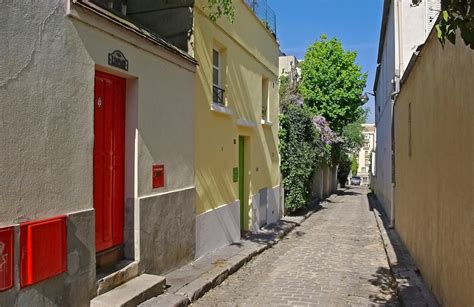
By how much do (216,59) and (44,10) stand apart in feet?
17.4

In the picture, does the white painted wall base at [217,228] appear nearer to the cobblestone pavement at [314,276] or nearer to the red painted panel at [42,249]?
the cobblestone pavement at [314,276]

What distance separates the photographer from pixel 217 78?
913 centimetres

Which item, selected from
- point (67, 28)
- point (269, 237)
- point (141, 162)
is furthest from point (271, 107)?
point (67, 28)

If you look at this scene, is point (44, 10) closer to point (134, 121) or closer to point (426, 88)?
point (134, 121)

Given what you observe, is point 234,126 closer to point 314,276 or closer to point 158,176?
point 158,176

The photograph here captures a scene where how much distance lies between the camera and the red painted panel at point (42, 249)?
3.79 m

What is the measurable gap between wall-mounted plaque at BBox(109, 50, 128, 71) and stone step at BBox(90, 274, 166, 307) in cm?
276

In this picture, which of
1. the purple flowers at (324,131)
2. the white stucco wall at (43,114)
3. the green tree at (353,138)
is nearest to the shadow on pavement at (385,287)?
the white stucco wall at (43,114)

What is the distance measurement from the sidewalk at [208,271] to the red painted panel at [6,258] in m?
1.85

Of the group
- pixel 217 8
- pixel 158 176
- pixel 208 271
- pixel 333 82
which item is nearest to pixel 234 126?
pixel 217 8

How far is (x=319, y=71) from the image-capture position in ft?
91.4

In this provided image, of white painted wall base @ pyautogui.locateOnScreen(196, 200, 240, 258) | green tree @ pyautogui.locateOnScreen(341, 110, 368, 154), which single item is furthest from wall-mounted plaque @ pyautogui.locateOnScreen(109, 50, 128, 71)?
green tree @ pyautogui.locateOnScreen(341, 110, 368, 154)

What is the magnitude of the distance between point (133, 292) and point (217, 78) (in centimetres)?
527

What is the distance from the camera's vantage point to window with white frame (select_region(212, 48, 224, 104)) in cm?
891
